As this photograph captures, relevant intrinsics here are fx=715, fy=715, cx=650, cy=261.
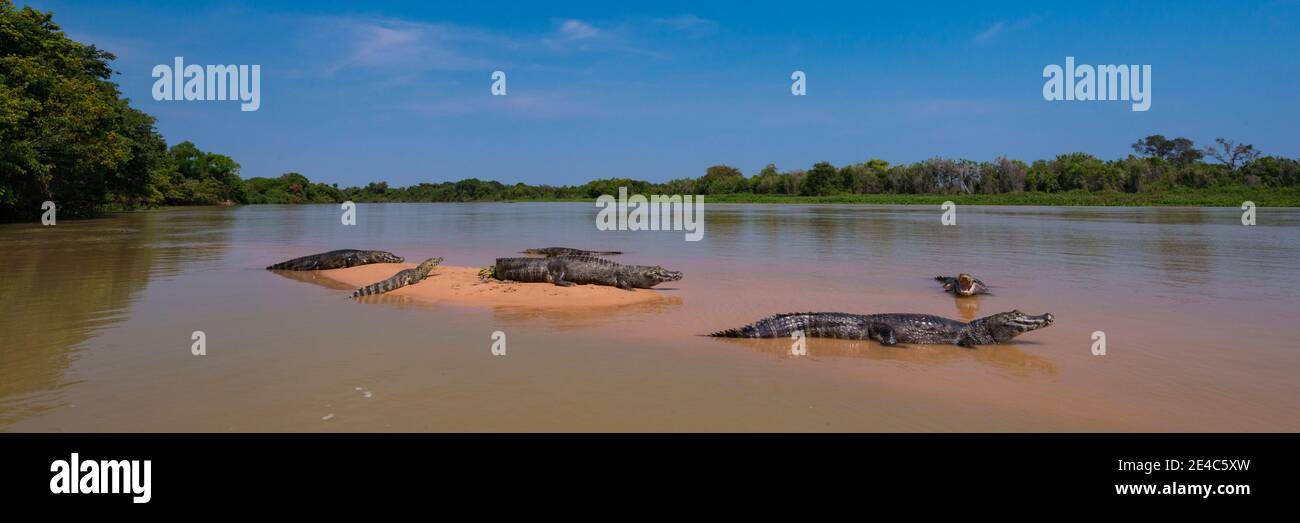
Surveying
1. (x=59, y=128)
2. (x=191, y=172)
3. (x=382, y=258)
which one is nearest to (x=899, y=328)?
(x=382, y=258)

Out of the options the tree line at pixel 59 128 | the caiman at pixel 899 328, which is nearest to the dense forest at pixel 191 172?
the tree line at pixel 59 128

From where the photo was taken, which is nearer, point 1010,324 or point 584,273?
point 1010,324

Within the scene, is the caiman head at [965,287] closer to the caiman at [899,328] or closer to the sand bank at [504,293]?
the caiman at [899,328]

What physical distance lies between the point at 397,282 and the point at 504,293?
6.44 feet

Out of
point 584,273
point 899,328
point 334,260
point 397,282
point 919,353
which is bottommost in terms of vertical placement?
point 919,353

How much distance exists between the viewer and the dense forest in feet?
86.0

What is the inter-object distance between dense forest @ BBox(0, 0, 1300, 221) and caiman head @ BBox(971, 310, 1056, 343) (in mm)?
27172

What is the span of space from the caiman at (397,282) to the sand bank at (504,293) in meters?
0.12

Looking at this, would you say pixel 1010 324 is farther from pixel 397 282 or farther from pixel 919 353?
pixel 397 282

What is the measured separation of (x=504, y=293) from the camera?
1036 centimetres

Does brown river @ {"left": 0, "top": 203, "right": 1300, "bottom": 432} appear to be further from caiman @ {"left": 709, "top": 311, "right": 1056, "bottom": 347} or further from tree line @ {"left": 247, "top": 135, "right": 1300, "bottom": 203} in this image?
tree line @ {"left": 247, "top": 135, "right": 1300, "bottom": 203}
